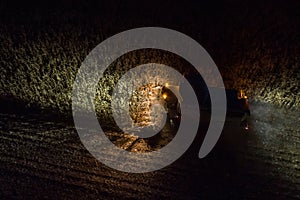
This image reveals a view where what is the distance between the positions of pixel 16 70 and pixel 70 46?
0.28 metres

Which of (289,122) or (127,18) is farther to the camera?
(289,122)

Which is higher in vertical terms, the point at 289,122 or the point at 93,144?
the point at 289,122

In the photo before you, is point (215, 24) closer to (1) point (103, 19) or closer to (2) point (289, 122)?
(1) point (103, 19)

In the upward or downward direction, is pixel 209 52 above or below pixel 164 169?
above

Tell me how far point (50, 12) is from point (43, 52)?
0.17m

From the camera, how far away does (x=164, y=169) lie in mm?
1092

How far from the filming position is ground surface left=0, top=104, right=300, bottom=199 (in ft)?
3.19

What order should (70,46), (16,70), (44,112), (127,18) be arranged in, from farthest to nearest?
(44,112) → (16,70) → (70,46) → (127,18)

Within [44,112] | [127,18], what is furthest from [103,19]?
[44,112]

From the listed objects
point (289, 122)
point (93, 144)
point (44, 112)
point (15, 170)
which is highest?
point (289, 122)

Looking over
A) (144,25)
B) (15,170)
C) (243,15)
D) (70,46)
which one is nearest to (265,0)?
(243,15)

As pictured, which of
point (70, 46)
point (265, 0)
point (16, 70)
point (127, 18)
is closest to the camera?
point (265, 0)

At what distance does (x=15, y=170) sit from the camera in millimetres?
1074

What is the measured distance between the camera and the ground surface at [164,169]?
97cm
